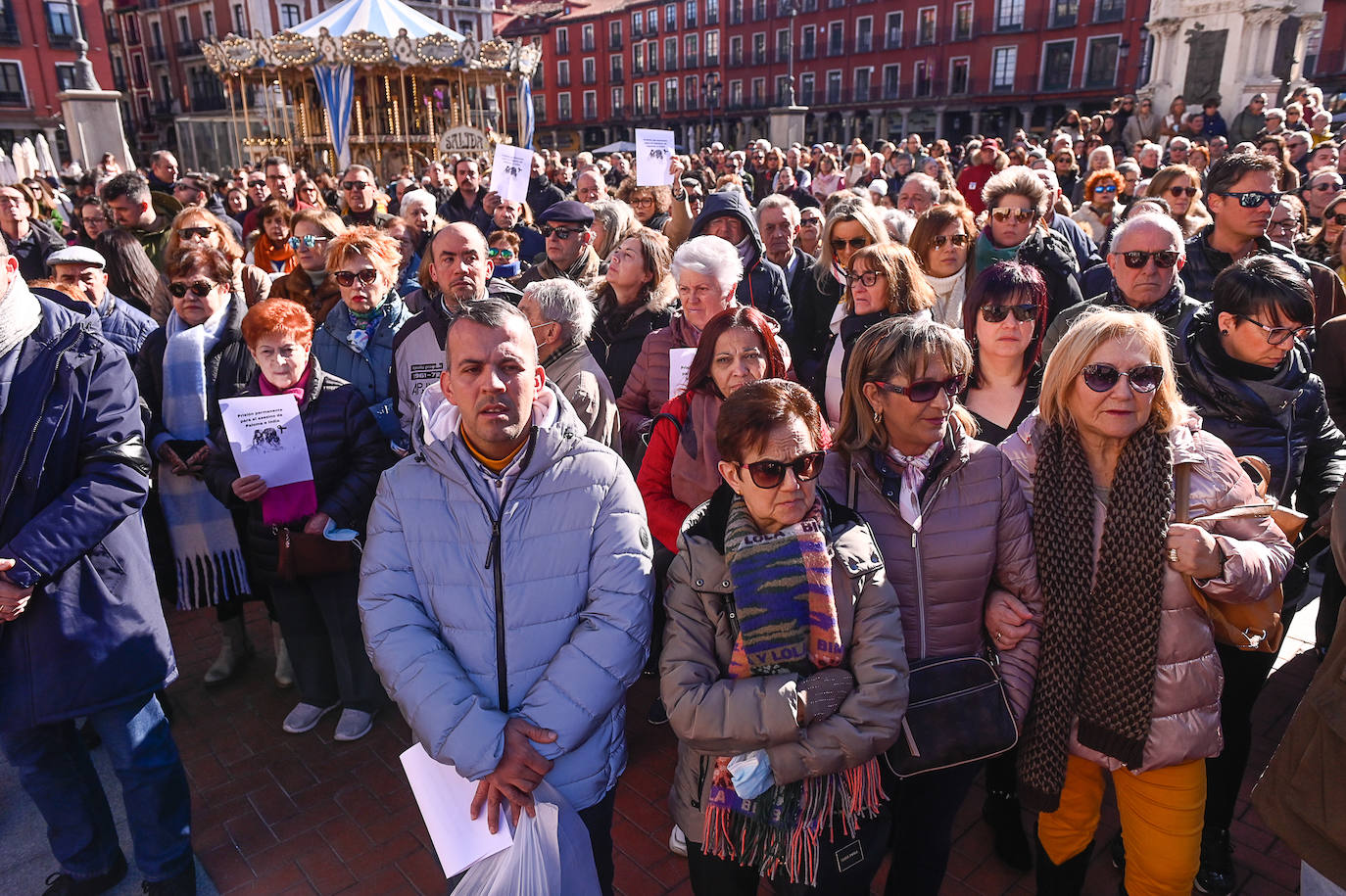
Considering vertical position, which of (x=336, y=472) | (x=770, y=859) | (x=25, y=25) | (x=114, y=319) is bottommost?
(x=770, y=859)

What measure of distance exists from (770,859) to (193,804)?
101 inches

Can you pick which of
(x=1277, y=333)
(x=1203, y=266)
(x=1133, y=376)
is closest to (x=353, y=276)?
(x=1133, y=376)

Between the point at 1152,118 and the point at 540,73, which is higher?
the point at 540,73

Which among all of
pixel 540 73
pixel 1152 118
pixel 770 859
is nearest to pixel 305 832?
pixel 770 859

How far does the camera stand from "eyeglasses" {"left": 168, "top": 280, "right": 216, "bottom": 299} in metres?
3.88

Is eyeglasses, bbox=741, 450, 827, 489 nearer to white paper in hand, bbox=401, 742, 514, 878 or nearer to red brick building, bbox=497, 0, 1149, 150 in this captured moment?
white paper in hand, bbox=401, 742, 514, 878

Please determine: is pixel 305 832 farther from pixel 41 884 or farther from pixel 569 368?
pixel 569 368

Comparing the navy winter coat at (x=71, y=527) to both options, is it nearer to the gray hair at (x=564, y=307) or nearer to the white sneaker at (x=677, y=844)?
the gray hair at (x=564, y=307)

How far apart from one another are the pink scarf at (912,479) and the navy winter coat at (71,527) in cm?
236

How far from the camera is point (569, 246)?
5.30 m

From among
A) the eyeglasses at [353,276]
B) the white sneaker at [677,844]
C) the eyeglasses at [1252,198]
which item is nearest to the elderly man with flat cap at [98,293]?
the eyeglasses at [353,276]

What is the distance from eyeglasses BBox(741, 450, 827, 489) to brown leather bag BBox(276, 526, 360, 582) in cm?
215

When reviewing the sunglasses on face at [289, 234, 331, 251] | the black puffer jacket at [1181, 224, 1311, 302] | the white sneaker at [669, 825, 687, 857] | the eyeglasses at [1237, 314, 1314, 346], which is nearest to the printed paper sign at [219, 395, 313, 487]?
the white sneaker at [669, 825, 687, 857]

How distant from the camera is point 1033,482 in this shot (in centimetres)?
259
